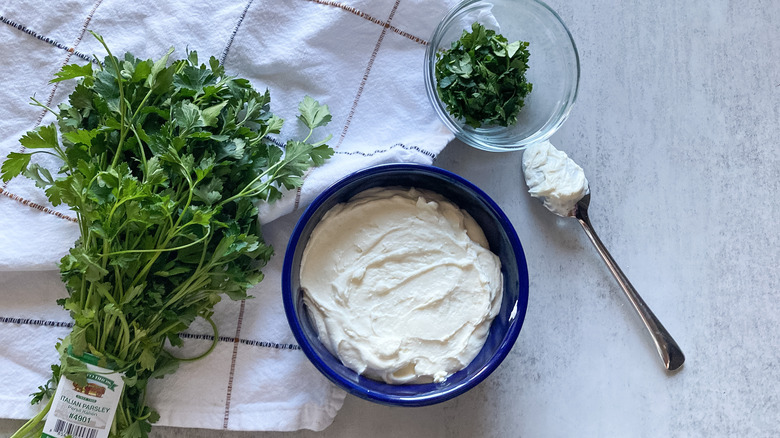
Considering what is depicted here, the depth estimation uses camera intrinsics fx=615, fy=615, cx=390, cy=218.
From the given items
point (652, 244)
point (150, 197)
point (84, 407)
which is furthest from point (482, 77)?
point (84, 407)

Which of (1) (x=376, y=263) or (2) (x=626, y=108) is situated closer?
(1) (x=376, y=263)

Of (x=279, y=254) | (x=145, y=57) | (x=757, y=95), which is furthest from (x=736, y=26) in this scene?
(x=145, y=57)

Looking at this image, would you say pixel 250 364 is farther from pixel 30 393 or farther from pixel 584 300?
pixel 584 300

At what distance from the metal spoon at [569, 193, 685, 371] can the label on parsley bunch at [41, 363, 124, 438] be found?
0.96m

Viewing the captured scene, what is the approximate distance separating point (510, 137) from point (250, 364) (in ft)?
2.39

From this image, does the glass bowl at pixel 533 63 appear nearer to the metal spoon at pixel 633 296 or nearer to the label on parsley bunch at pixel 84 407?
the metal spoon at pixel 633 296

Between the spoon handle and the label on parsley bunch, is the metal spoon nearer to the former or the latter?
the spoon handle

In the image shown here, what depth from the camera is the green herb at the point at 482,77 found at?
1.23 metres

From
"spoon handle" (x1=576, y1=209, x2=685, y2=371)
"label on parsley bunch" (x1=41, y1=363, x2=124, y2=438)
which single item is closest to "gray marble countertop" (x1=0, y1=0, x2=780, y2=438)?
"spoon handle" (x1=576, y1=209, x2=685, y2=371)

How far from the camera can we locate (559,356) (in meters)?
1.33

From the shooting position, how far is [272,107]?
4.25ft

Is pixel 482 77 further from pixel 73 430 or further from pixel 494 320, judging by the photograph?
pixel 73 430

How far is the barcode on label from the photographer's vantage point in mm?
1062

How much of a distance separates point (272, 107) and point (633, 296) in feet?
2.85
